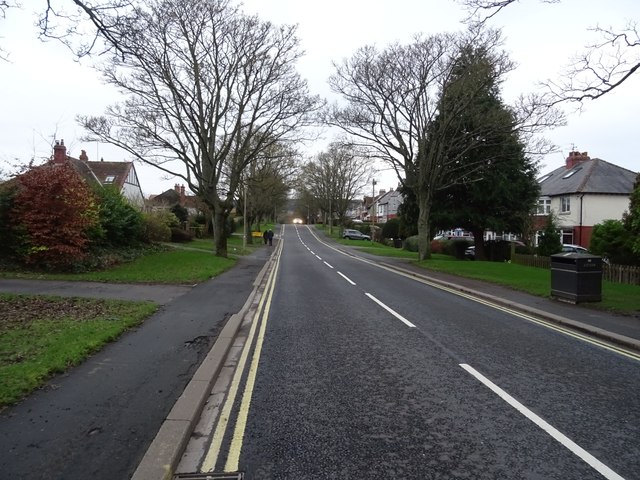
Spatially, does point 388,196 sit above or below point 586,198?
above

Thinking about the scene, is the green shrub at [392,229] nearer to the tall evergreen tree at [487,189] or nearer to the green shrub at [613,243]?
the tall evergreen tree at [487,189]

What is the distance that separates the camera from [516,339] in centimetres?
888

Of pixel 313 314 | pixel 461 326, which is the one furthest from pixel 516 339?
pixel 313 314

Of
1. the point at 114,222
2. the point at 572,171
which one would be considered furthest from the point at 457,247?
the point at 114,222

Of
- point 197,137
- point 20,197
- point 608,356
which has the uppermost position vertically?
point 197,137

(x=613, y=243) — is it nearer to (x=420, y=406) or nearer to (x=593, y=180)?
(x=593, y=180)

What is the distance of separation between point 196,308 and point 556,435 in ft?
27.9

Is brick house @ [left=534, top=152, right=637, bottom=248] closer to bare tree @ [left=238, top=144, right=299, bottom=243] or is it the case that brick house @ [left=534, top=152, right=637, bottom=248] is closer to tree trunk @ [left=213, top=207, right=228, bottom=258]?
bare tree @ [left=238, top=144, right=299, bottom=243]

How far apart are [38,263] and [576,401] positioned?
1675cm

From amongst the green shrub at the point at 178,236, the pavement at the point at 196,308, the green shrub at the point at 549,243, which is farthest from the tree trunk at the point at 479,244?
the green shrub at the point at 178,236

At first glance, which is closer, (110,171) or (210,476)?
(210,476)

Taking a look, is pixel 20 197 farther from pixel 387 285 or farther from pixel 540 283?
pixel 540 283

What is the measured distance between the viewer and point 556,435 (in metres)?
4.59

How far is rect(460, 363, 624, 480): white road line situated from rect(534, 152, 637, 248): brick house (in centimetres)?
3982
